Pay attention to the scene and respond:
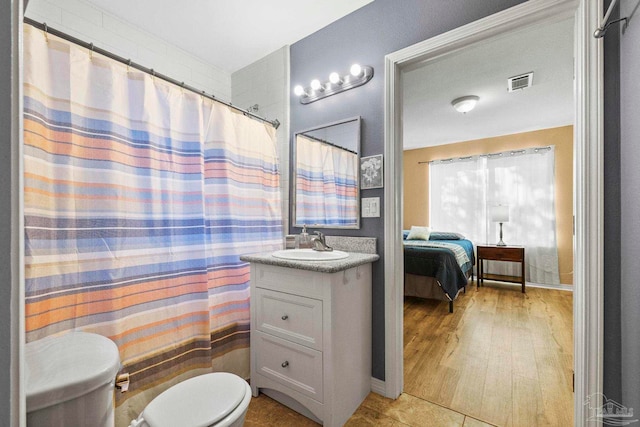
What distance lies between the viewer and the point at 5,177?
0.34 metres

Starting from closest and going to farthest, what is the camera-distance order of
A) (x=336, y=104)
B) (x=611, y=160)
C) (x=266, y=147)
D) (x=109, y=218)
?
(x=611, y=160)
(x=109, y=218)
(x=336, y=104)
(x=266, y=147)

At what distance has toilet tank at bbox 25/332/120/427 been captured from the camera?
68 centimetres

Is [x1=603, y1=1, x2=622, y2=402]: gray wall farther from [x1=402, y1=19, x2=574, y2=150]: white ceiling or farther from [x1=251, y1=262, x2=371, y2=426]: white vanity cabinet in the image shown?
[x1=251, y1=262, x2=371, y2=426]: white vanity cabinet

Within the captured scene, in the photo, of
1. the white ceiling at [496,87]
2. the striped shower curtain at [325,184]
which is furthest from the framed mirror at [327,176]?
the white ceiling at [496,87]

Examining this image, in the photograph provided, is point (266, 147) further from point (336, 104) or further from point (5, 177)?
point (5, 177)

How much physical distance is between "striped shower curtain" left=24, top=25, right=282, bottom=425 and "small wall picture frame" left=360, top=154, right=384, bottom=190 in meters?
0.79

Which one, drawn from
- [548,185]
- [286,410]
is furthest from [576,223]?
[548,185]

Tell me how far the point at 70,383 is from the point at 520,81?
3.77 metres

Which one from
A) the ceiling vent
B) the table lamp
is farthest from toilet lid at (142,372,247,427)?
the table lamp

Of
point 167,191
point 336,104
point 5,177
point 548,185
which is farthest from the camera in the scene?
point 548,185

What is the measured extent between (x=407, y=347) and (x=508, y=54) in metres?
2.62

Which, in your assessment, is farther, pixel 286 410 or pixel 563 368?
pixel 563 368

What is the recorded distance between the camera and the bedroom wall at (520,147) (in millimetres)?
4062

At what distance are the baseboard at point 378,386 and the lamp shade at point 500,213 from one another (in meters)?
3.57
